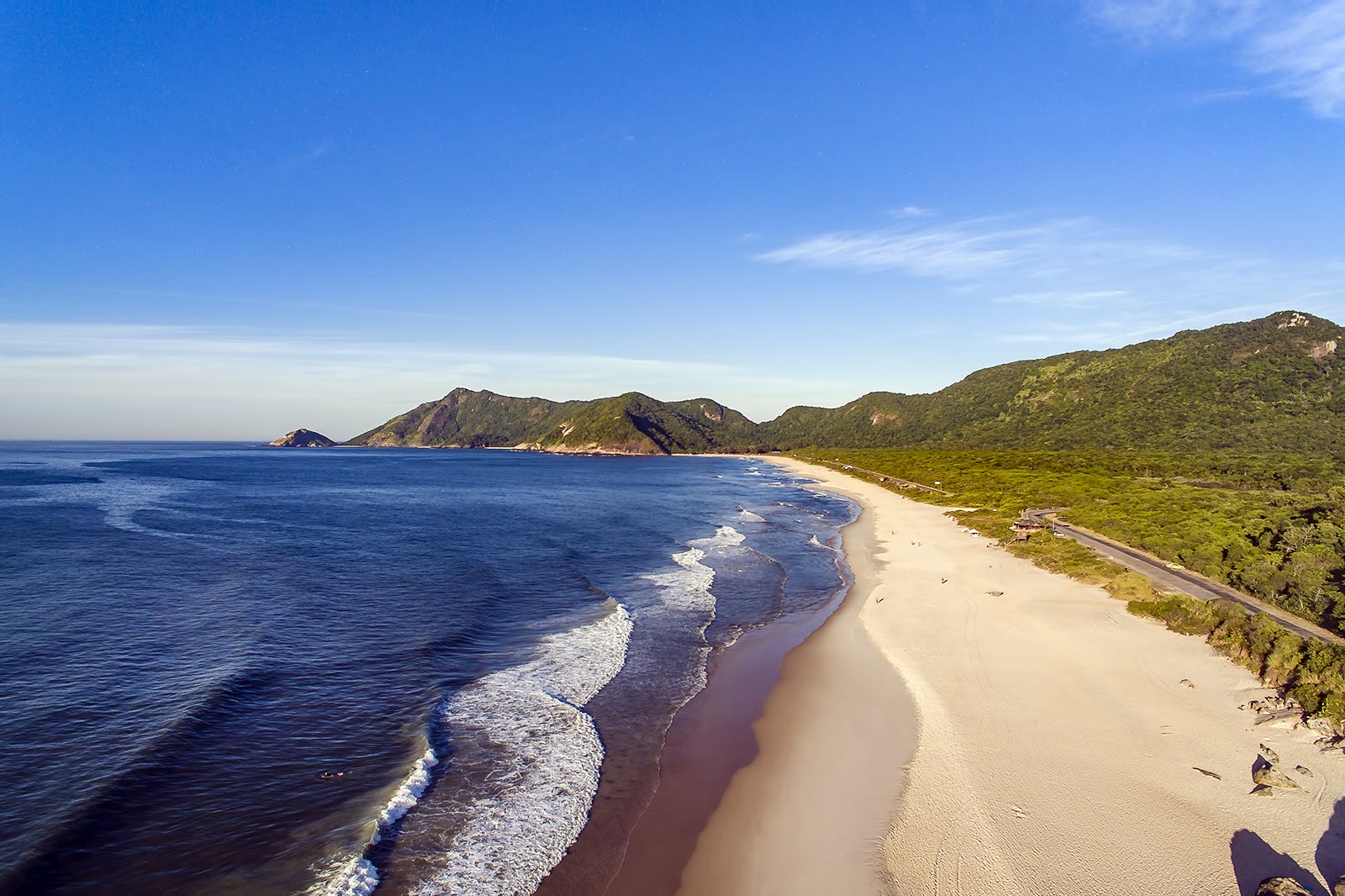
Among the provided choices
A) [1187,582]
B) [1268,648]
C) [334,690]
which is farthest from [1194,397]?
[334,690]

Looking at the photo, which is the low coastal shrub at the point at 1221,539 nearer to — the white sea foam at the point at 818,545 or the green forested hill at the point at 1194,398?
the white sea foam at the point at 818,545

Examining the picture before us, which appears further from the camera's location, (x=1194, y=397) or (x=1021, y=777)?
(x=1194, y=397)

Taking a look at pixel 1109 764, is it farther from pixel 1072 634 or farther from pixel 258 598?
pixel 258 598

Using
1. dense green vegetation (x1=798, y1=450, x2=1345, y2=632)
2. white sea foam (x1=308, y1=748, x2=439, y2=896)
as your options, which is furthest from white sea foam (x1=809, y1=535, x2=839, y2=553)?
white sea foam (x1=308, y1=748, x2=439, y2=896)

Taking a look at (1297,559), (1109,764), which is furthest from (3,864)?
(1297,559)

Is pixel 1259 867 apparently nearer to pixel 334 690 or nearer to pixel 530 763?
pixel 530 763

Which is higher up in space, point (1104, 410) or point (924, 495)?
point (1104, 410)

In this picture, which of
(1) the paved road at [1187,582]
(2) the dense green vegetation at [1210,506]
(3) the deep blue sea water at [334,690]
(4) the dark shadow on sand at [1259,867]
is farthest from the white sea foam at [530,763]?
(2) the dense green vegetation at [1210,506]
